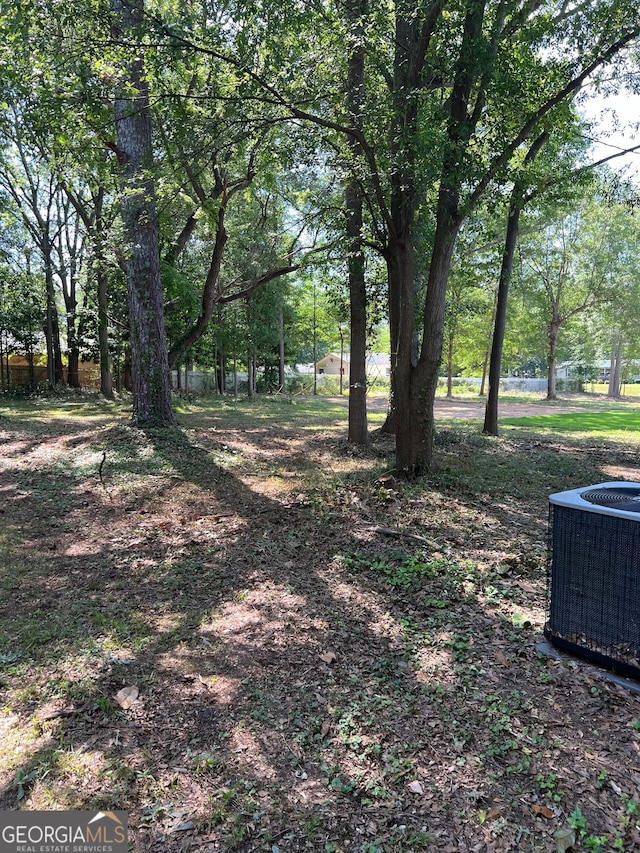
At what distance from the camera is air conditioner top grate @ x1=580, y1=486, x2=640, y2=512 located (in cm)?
267

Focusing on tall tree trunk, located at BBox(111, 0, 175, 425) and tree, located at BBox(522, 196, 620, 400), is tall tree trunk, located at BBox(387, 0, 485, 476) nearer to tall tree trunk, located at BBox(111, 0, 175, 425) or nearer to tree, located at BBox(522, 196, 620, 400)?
tall tree trunk, located at BBox(111, 0, 175, 425)

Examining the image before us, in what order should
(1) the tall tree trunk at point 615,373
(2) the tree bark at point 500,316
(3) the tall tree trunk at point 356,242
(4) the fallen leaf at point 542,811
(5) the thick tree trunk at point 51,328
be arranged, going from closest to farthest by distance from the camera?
(4) the fallen leaf at point 542,811, (3) the tall tree trunk at point 356,242, (2) the tree bark at point 500,316, (5) the thick tree trunk at point 51,328, (1) the tall tree trunk at point 615,373

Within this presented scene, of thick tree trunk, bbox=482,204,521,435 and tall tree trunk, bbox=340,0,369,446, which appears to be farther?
thick tree trunk, bbox=482,204,521,435

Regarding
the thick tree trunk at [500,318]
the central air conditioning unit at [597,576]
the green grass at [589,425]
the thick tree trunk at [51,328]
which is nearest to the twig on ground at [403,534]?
the central air conditioning unit at [597,576]

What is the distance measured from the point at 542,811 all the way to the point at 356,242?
25.3ft

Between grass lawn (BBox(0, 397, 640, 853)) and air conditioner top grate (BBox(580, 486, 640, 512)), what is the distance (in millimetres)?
885

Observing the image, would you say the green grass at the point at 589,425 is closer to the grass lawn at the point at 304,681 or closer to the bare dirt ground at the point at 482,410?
the bare dirt ground at the point at 482,410

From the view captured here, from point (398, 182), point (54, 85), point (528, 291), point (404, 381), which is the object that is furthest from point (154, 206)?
point (528, 291)

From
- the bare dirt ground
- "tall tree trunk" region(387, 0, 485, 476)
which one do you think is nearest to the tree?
the bare dirt ground

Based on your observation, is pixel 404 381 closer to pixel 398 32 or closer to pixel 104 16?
pixel 398 32

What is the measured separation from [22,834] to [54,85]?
20.8 ft

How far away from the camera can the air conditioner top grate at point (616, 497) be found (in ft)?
8.77

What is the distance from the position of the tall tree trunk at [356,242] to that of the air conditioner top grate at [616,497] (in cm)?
453

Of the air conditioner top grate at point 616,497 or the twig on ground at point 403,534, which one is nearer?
the air conditioner top grate at point 616,497
